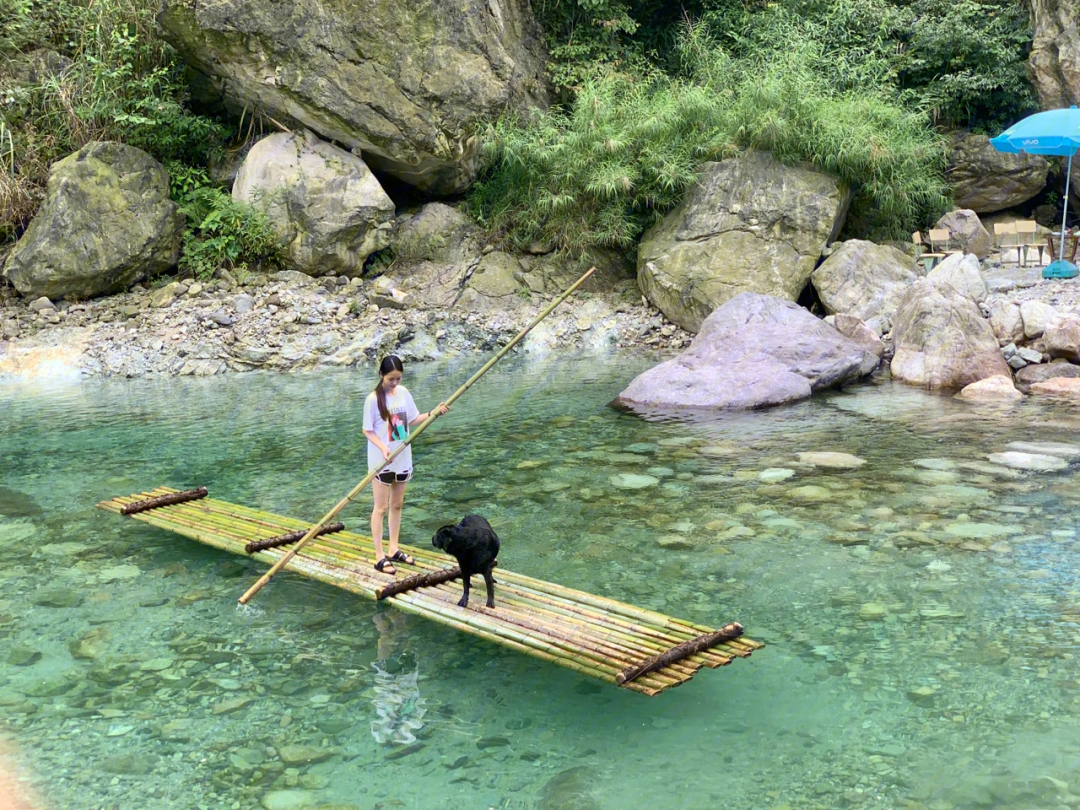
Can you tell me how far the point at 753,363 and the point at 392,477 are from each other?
5080 millimetres

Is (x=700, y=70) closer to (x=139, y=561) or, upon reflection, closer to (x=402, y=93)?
(x=402, y=93)

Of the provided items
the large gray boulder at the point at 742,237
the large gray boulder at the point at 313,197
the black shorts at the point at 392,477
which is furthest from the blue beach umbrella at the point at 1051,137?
the black shorts at the point at 392,477

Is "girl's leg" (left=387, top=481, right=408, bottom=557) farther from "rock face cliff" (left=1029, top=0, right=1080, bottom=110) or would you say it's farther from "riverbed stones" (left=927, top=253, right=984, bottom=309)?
"rock face cliff" (left=1029, top=0, right=1080, bottom=110)

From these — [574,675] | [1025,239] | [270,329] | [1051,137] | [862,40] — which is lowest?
[574,675]

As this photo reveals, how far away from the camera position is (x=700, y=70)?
44.0 ft

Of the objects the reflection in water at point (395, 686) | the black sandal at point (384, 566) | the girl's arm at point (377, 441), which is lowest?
the reflection in water at point (395, 686)

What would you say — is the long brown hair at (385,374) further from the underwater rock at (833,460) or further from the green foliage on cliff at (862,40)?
the green foliage on cliff at (862,40)

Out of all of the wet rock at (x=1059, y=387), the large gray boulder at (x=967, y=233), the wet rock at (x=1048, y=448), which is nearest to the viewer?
the wet rock at (x=1048, y=448)

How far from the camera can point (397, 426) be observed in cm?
441

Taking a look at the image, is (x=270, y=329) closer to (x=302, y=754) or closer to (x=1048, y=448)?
(x=1048, y=448)

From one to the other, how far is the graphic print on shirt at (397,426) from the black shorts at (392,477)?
161 millimetres

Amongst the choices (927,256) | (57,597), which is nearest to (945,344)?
(927,256)

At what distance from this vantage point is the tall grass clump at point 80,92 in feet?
38.4

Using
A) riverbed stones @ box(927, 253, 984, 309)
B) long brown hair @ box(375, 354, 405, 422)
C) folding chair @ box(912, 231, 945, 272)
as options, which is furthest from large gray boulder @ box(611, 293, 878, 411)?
long brown hair @ box(375, 354, 405, 422)
